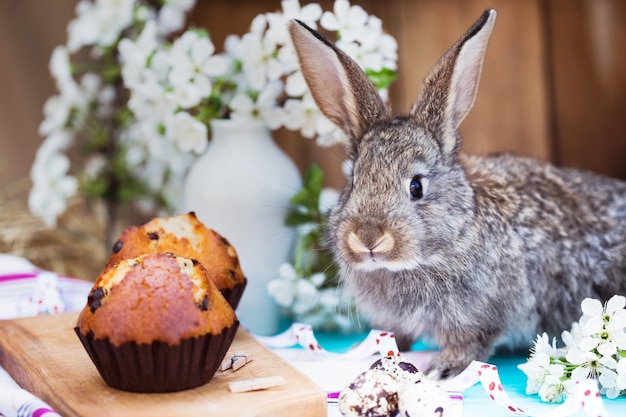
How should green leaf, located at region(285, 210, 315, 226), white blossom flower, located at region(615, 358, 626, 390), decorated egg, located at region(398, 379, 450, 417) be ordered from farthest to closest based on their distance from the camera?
green leaf, located at region(285, 210, 315, 226) → white blossom flower, located at region(615, 358, 626, 390) → decorated egg, located at region(398, 379, 450, 417)

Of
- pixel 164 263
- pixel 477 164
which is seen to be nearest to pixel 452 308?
pixel 477 164

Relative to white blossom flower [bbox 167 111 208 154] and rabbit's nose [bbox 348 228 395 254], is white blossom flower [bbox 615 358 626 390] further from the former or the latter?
white blossom flower [bbox 167 111 208 154]

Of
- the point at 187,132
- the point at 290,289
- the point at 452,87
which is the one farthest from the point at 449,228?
the point at 187,132

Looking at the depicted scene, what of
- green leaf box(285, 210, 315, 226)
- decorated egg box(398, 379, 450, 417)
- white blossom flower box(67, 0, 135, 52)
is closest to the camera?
decorated egg box(398, 379, 450, 417)

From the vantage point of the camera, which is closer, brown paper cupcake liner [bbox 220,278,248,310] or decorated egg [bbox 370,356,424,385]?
decorated egg [bbox 370,356,424,385]

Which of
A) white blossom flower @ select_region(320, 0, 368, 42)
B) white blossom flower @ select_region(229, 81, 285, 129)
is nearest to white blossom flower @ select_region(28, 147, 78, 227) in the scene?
white blossom flower @ select_region(229, 81, 285, 129)

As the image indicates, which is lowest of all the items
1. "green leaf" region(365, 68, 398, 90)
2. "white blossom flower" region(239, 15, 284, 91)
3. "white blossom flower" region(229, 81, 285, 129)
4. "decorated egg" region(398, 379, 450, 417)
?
"decorated egg" region(398, 379, 450, 417)

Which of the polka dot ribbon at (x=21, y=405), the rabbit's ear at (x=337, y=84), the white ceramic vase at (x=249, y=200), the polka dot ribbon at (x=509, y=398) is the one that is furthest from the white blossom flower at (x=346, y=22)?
the polka dot ribbon at (x=21, y=405)
